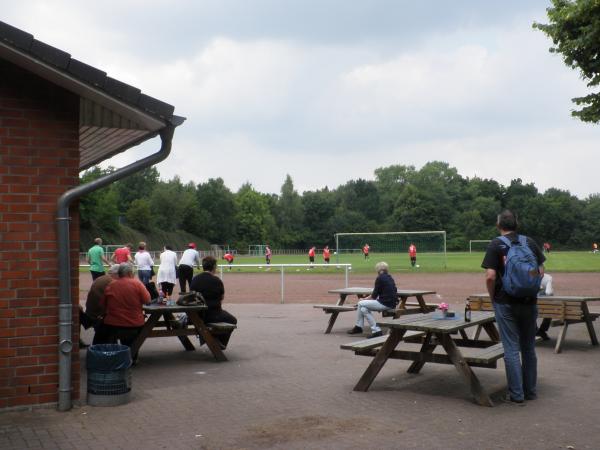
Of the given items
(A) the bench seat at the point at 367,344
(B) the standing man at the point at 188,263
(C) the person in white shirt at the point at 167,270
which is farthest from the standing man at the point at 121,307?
(B) the standing man at the point at 188,263

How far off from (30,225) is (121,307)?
2.12 meters

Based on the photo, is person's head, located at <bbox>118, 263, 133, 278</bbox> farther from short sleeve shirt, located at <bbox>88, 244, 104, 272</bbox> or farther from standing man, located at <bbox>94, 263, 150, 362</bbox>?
short sleeve shirt, located at <bbox>88, 244, 104, 272</bbox>

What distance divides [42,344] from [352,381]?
11.3 feet

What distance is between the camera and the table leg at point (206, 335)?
344 inches

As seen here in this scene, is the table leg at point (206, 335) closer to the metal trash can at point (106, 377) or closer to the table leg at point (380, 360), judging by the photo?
the metal trash can at point (106, 377)

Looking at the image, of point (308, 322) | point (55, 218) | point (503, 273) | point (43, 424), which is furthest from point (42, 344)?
point (308, 322)

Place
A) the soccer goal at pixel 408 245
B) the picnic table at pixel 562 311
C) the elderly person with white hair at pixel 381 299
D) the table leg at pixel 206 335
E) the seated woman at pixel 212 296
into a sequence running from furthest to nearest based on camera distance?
the soccer goal at pixel 408 245
the elderly person with white hair at pixel 381 299
the picnic table at pixel 562 311
the seated woman at pixel 212 296
the table leg at pixel 206 335

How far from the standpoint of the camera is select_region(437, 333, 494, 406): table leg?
641 centimetres

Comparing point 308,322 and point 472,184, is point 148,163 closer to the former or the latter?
point 308,322

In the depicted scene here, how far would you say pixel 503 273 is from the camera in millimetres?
6422

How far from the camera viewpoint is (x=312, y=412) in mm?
6195

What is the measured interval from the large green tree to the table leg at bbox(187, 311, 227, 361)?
8824 millimetres

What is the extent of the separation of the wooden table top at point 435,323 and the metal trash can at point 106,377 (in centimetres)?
272

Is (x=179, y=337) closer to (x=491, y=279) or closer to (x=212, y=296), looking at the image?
(x=212, y=296)
